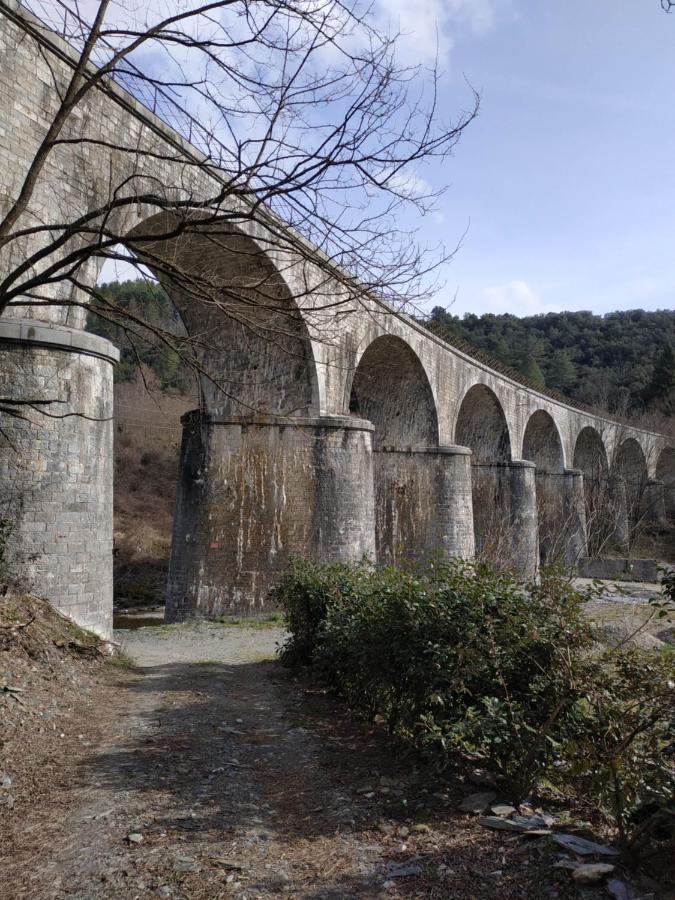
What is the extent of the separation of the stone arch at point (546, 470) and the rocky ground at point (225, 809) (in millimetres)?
26229

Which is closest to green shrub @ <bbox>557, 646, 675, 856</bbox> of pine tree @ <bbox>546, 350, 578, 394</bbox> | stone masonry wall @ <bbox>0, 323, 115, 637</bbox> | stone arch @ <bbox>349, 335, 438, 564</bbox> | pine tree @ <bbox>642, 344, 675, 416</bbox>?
stone masonry wall @ <bbox>0, 323, 115, 637</bbox>

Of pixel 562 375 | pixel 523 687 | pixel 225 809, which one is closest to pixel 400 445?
pixel 523 687

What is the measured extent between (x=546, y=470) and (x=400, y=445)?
53.4 ft

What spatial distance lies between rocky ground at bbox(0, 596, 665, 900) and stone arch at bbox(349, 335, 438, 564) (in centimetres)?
1188

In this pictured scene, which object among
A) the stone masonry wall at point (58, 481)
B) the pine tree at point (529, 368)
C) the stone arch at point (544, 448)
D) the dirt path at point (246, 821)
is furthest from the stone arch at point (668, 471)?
the dirt path at point (246, 821)

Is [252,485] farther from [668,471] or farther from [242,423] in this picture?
[668,471]

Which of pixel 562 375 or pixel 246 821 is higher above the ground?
pixel 562 375

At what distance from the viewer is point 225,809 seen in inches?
135

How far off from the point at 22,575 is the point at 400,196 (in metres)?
5.27

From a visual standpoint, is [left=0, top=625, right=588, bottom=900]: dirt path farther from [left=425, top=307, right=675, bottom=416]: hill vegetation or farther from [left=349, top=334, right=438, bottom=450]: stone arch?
[left=425, top=307, right=675, bottom=416]: hill vegetation

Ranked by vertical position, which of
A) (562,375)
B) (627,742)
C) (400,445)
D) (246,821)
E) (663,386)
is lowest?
(246,821)

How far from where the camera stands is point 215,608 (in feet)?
40.0

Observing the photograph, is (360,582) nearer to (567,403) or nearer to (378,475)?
(378,475)

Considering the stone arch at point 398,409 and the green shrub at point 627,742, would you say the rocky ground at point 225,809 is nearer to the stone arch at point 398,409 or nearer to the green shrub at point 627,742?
the green shrub at point 627,742
